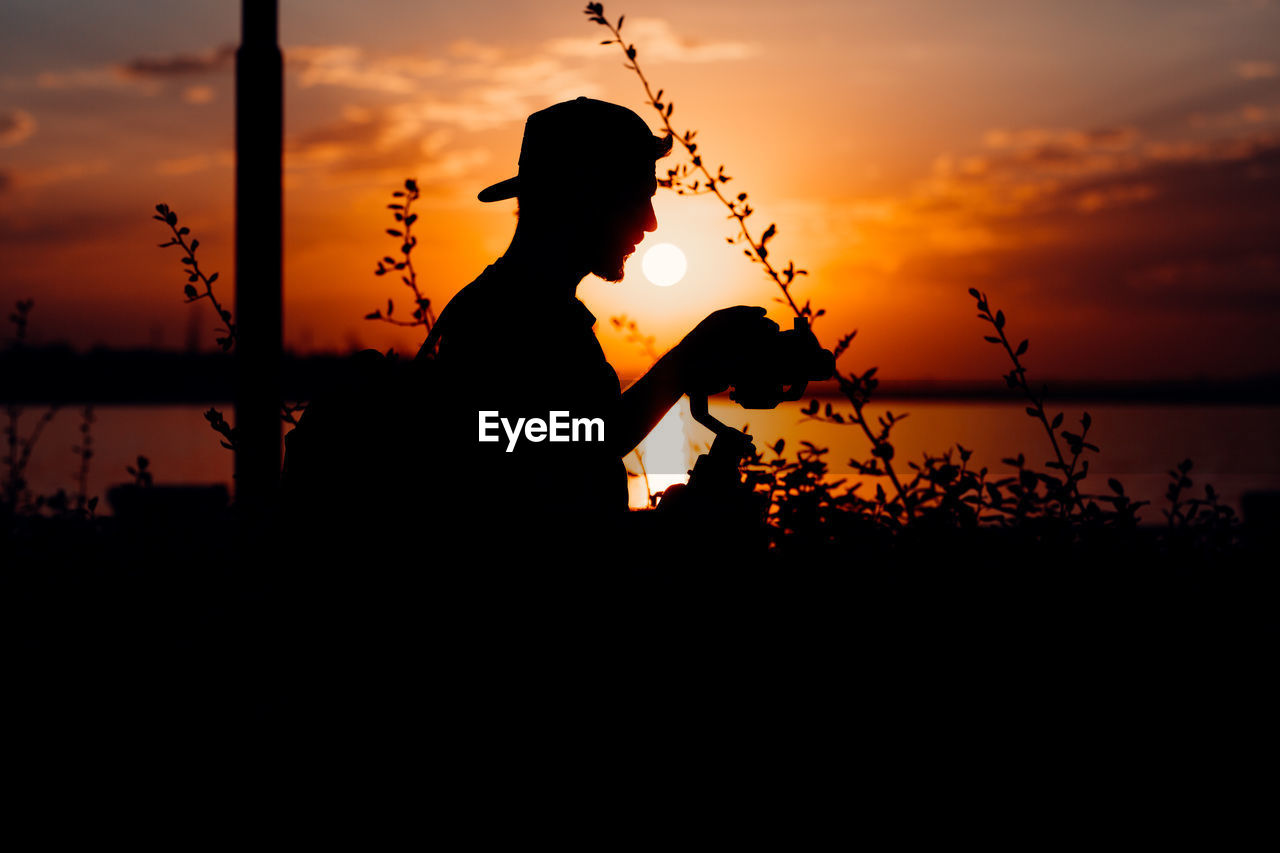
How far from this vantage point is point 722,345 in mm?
2217

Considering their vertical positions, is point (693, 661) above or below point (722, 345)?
below

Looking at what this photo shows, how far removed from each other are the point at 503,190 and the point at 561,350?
0.43 meters

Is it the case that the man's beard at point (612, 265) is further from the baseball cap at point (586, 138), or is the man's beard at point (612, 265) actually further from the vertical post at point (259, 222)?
the vertical post at point (259, 222)

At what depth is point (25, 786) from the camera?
2.66m

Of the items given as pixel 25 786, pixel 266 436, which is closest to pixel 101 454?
pixel 266 436

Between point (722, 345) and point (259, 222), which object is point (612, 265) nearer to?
point (722, 345)

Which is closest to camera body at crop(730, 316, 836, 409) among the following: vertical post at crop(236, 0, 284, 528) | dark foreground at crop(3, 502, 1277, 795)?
dark foreground at crop(3, 502, 1277, 795)

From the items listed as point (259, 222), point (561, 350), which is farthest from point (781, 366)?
point (259, 222)

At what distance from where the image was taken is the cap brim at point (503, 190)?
7.77 ft

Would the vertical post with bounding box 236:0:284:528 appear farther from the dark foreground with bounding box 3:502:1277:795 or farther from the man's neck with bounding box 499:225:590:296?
the man's neck with bounding box 499:225:590:296

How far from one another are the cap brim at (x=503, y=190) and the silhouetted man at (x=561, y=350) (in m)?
0.01

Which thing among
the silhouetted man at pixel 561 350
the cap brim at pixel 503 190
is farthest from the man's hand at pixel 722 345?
the cap brim at pixel 503 190

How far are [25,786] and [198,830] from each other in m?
0.57

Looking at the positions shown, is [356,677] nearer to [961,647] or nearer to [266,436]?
[961,647]
